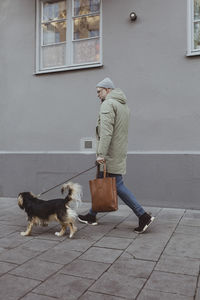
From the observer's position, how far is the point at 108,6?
6414mm

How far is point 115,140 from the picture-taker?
445cm

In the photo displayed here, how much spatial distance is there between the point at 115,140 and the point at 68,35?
12.0ft

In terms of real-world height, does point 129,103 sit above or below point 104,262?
above

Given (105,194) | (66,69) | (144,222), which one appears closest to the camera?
(105,194)

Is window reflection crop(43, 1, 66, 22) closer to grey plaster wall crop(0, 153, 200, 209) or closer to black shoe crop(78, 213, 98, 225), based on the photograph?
grey plaster wall crop(0, 153, 200, 209)

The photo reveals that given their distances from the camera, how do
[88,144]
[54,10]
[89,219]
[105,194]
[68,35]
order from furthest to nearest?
[54,10]
[68,35]
[88,144]
[89,219]
[105,194]

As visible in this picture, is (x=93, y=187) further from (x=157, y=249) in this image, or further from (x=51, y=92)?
(x=51, y=92)

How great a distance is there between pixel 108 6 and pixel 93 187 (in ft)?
13.8

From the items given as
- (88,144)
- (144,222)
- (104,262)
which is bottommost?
(104,262)

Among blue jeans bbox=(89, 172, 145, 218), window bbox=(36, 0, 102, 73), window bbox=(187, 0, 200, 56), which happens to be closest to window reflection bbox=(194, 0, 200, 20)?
window bbox=(187, 0, 200, 56)

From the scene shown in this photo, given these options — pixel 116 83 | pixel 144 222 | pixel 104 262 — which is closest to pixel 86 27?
pixel 116 83

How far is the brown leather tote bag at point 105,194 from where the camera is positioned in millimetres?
4129

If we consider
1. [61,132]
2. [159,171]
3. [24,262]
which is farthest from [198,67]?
[24,262]

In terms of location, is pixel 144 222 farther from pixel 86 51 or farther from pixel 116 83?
pixel 86 51
